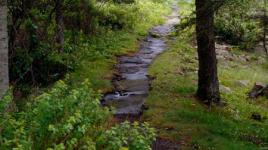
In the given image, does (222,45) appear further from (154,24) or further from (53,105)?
(53,105)

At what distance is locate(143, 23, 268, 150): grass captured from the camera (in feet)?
44.6

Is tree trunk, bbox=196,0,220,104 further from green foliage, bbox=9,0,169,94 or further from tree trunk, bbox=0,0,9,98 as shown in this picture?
tree trunk, bbox=0,0,9,98

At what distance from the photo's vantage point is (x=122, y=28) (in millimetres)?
31219

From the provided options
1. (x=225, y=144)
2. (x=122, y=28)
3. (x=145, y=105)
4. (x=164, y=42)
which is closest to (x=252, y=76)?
(x=164, y=42)

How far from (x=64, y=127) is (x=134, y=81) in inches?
567

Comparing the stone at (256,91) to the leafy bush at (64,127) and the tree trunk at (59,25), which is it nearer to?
the tree trunk at (59,25)

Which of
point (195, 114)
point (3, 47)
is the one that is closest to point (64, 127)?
point (3, 47)

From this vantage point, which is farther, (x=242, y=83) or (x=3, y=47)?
(x=242, y=83)

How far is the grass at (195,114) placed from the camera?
1360 cm

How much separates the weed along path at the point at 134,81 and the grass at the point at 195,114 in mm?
397

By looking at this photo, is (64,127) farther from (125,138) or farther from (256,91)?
(256,91)

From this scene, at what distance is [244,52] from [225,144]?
20.7 meters

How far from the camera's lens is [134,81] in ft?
65.3

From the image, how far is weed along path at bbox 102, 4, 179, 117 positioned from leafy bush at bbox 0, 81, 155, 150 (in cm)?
839
